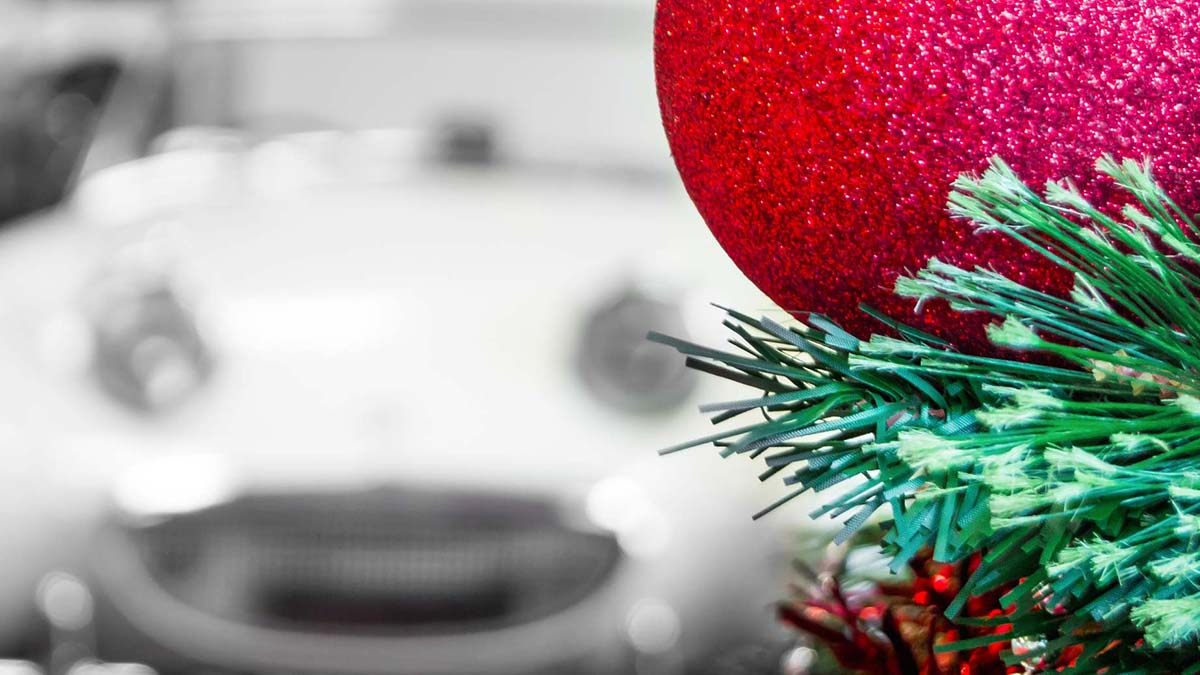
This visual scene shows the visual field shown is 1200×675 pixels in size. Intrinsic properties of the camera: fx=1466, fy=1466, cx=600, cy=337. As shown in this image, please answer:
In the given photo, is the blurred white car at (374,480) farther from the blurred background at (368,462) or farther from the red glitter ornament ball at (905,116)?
the red glitter ornament ball at (905,116)

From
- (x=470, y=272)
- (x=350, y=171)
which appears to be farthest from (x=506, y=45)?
(x=470, y=272)

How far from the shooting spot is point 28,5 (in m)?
9.36

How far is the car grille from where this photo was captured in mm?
2143

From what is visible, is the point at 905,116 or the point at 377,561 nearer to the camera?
the point at 905,116

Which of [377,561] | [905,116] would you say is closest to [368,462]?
[377,561]

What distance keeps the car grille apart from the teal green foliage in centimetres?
179

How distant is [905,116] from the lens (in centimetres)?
37

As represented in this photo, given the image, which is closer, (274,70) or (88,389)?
(88,389)

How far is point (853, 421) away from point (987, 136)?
A: 0.26 ft

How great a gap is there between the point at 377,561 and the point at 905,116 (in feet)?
6.26

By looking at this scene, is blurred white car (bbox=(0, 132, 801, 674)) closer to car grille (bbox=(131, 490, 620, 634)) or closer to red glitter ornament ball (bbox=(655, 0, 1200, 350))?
car grille (bbox=(131, 490, 620, 634))

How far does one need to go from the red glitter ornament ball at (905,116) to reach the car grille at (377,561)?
1763mm

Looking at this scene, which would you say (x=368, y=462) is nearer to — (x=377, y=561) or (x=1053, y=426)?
(x=377, y=561)

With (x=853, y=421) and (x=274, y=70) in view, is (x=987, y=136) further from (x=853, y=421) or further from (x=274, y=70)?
(x=274, y=70)
